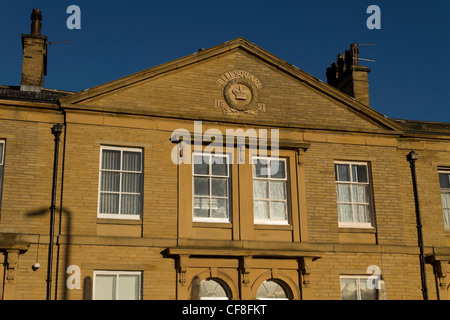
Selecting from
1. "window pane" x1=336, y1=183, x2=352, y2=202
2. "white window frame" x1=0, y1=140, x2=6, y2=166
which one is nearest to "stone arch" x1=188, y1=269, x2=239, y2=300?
"window pane" x1=336, y1=183, x2=352, y2=202

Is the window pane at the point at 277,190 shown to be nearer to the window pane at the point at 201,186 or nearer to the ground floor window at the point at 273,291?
the window pane at the point at 201,186

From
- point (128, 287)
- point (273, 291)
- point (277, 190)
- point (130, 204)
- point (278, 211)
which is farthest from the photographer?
point (277, 190)

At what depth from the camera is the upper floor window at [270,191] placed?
1738cm

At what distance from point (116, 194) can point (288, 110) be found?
18.3 ft

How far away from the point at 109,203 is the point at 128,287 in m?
2.21

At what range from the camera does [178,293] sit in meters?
15.9

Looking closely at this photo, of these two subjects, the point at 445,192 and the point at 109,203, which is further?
the point at 445,192

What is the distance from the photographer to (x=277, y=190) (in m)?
17.7

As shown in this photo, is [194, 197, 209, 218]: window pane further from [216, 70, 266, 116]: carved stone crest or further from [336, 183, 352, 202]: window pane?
[336, 183, 352, 202]: window pane

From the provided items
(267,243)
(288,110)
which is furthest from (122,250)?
(288,110)

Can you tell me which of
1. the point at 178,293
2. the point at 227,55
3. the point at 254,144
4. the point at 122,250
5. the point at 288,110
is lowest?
the point at 178,293

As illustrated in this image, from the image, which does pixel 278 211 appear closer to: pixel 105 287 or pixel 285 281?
pixel 285 281

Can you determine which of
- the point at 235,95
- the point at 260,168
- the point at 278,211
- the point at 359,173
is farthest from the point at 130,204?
the point at 359,173

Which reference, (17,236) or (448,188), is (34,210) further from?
(448,188)
